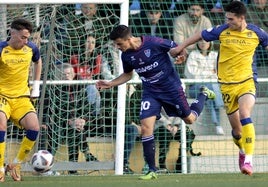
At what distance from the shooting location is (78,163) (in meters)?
13.8

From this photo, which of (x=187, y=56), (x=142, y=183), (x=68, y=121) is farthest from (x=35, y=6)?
(x=142, y=183)

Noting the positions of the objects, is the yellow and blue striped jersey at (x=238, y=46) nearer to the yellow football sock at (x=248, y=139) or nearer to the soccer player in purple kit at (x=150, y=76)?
the soccer player in purple kit at (x=150, y=76)

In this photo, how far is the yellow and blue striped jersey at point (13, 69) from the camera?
12.0 meters

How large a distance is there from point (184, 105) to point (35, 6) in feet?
9.77

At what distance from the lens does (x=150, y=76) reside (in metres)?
12.3

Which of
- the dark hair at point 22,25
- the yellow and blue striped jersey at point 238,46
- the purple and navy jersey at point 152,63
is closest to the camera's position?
the dark hair at point 22,25

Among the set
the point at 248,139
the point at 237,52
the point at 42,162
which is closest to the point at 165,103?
the point at 237,52

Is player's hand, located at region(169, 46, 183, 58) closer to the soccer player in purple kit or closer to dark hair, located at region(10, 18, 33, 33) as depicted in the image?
the soccer player in purple kit

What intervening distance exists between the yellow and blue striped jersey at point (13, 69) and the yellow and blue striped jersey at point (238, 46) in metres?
2.39

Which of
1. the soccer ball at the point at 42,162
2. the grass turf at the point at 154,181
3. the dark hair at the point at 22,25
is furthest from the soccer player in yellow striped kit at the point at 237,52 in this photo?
the soccer ball at the point at 42,162

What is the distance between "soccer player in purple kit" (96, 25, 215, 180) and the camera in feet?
39.0

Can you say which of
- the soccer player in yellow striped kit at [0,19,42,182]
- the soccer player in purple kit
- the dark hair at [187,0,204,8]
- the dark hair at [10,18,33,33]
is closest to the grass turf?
the soccer player in purple kit

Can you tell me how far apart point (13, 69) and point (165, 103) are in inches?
83.4

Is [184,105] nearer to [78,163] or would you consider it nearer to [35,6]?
[78,163]
